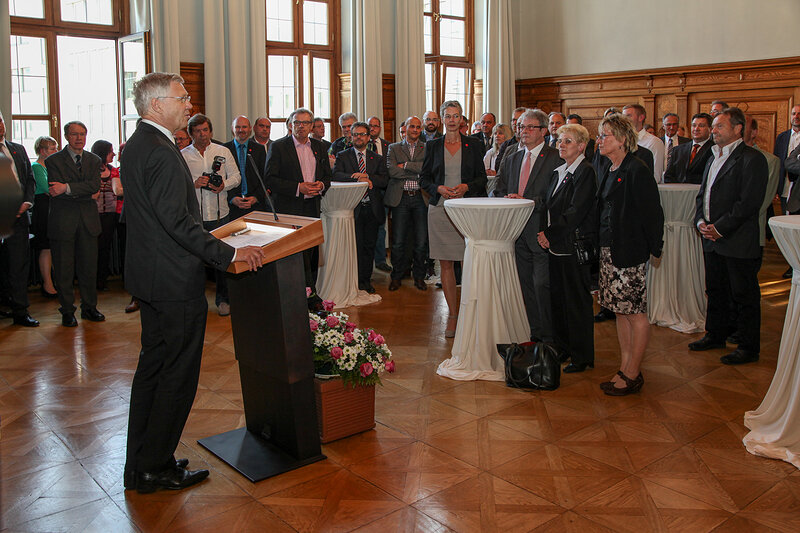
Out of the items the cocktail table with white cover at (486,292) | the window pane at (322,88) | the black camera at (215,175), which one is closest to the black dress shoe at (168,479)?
the cocktail table with white cover at (486,292)

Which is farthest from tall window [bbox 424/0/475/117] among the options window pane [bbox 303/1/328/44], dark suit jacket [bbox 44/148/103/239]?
dark suit jacket [bbox 44/148/103/239]

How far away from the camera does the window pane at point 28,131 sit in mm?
8352

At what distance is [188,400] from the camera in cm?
310

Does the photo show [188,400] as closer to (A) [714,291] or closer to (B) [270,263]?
(B) [270,263]

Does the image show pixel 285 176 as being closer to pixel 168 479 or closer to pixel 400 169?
pixel 400 169

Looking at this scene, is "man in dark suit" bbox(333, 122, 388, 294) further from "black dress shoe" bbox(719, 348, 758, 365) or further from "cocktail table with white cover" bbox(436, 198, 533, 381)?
"black dress shoe" bbox(719, 348, 758, 365)

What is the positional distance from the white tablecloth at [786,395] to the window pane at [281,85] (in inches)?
308

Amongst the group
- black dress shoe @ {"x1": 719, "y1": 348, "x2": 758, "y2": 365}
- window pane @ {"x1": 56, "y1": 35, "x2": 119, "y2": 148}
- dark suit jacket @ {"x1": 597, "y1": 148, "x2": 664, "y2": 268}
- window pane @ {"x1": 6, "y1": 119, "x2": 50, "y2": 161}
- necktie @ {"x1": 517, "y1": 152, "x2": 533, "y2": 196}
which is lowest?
black dress shoe @ {"x1": 719, "y1": 348, "x2": 758, "y2": 365}

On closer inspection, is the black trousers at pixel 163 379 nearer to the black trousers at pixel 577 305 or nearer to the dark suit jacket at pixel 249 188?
the black trousers at pixel 577 305

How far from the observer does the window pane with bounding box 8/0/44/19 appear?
27.5ft

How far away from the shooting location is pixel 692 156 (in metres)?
6.62

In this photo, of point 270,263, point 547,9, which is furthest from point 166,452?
point 547,9

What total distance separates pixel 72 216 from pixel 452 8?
7911mm

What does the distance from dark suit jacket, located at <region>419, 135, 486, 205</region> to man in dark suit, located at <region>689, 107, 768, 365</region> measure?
5.35 ft
